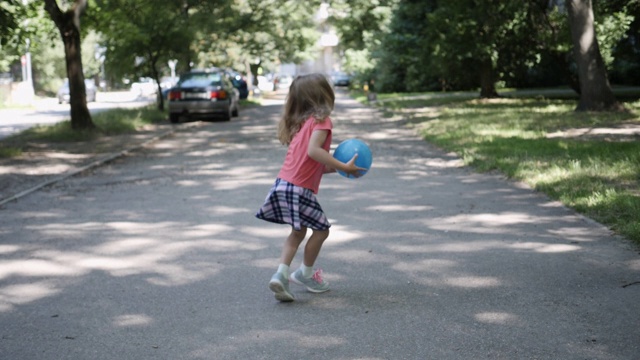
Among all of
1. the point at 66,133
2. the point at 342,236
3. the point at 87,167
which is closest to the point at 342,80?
the point at 66,133

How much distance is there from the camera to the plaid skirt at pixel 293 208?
5184 millimetres

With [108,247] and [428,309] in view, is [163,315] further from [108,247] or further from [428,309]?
[108,247]

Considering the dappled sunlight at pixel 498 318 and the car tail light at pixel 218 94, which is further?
the car tail light at pixel 218 94

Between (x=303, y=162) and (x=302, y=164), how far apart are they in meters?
0.01

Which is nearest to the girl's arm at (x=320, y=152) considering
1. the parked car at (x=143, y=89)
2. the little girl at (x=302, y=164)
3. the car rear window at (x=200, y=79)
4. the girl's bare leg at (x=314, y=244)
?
the little girl at (x=302, y=164)

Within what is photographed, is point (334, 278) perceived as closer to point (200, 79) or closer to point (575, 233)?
point (575, 233)

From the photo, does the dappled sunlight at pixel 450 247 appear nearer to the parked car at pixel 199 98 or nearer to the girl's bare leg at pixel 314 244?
the girl's bare leg at pixel 314 244

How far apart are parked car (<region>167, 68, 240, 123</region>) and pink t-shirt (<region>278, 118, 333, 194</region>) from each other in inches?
833

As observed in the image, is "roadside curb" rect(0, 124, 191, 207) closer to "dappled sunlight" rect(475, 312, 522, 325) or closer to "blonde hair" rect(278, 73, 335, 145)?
"blonde hair" rect(278, 73, 335, 145)

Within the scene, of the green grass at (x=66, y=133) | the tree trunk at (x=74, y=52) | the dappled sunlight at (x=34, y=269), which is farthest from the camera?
the tree trunk at (x=74, y=52)

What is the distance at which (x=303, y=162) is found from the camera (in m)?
5.18

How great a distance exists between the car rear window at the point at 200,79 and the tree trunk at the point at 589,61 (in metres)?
11.6

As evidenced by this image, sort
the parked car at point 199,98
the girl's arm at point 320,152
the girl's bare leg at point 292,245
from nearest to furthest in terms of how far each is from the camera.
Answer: the girl's arm at point 320,152 < the girl's bare leg at point 292,245 < the parked car at point 199,98

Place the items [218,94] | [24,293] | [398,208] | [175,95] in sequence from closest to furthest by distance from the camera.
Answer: [24,293], [398,208], [175,95], [218,94]
